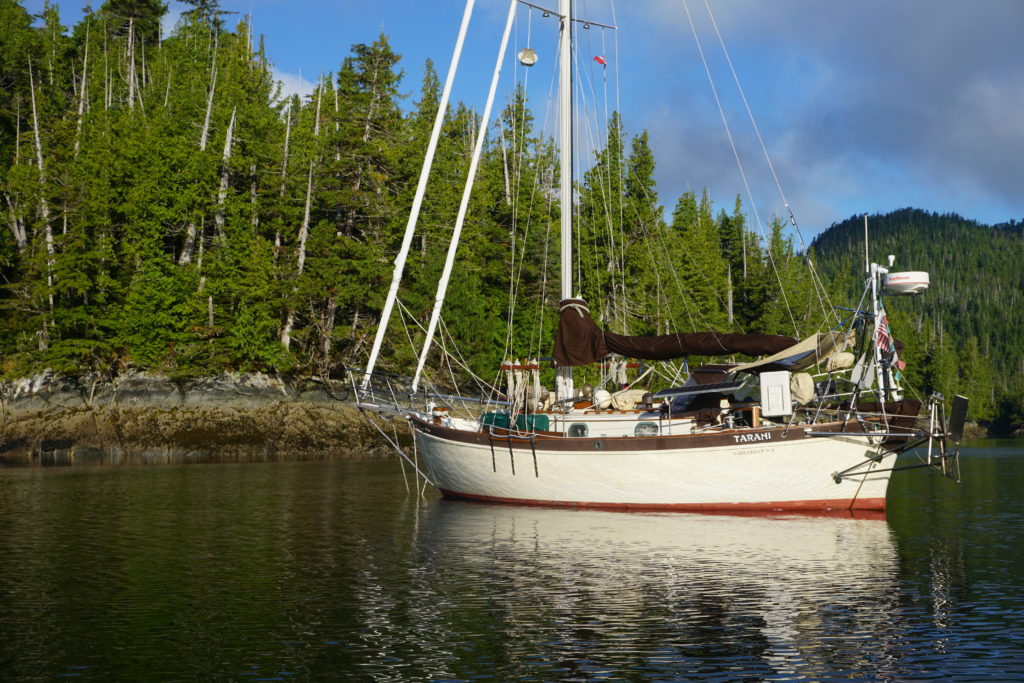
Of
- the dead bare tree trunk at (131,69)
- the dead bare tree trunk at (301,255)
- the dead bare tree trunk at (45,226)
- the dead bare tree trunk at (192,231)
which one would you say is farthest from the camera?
the dead bare tree trunk at (131,69)

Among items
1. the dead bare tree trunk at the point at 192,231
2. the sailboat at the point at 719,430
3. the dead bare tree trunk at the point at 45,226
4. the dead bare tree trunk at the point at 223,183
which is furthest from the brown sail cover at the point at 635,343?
the dead bare tree trunk at the point at 192,231

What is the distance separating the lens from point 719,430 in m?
23.6

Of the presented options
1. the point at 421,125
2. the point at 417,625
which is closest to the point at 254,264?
the point at 421,125

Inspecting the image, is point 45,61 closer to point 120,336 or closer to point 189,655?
point 120,336

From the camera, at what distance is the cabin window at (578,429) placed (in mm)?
24941

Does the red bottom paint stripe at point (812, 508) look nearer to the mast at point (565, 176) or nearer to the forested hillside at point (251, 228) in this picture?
the mast at point (565, 176)

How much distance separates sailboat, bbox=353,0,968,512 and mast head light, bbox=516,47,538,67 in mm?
2782

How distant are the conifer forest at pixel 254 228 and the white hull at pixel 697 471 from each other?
21751 millimetres

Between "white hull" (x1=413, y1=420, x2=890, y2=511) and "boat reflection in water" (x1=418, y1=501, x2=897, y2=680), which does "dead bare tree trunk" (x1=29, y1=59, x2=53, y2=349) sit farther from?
"boat reflection in water" (x1=418, y1=501, x2=897, y2=680)

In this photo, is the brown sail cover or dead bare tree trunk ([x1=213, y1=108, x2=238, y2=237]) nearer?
the brown sail cover

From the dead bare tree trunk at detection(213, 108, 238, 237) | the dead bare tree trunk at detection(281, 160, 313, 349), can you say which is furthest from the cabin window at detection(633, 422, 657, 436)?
the dead bare tree trunk at detection(213, 108, 238, 237)

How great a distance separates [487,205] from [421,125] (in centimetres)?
1184

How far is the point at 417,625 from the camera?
1277 cm

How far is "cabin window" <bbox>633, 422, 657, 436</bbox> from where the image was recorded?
24.4m
